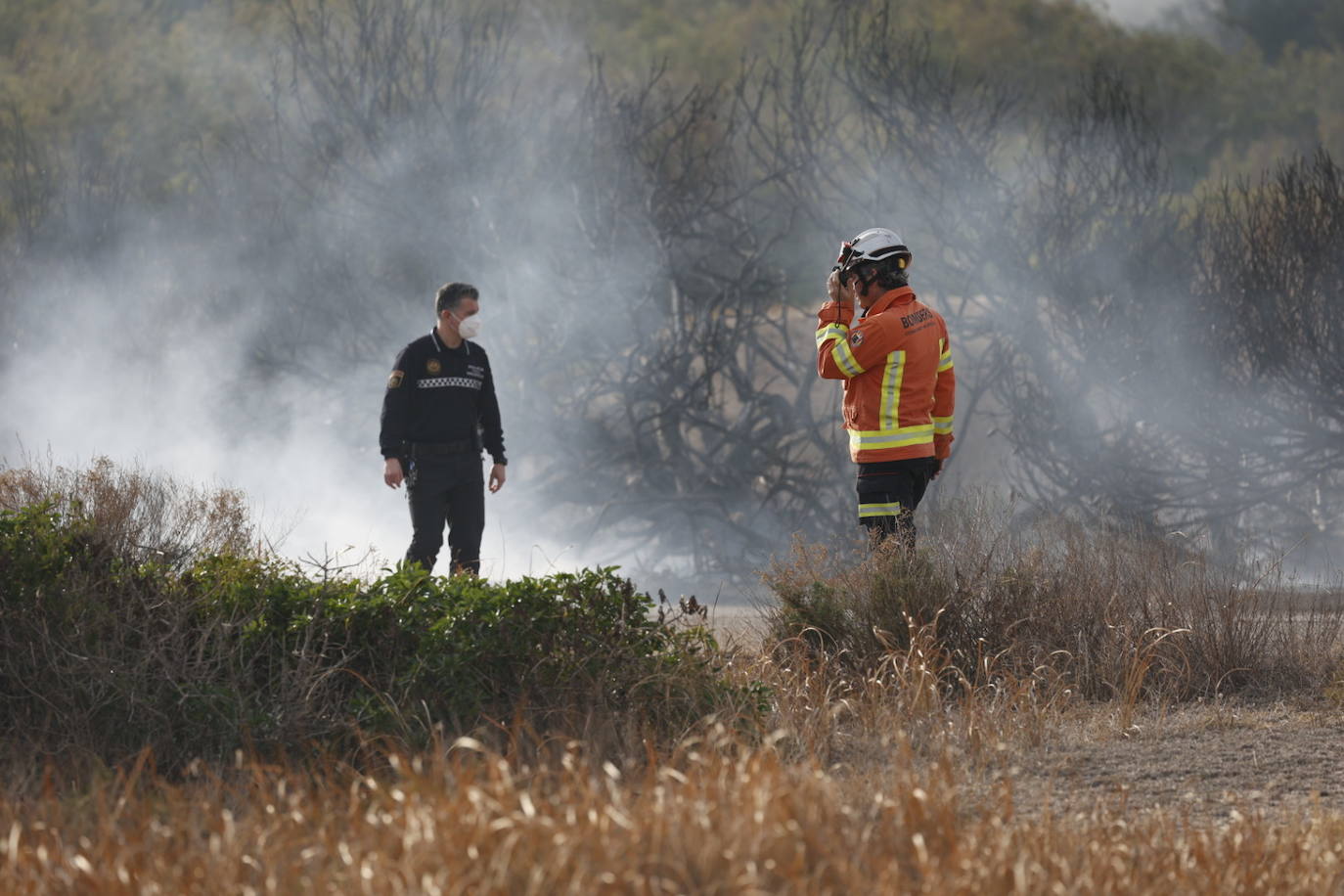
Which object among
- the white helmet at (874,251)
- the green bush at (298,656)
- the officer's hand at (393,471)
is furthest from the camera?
the officer's hand at (393,471)

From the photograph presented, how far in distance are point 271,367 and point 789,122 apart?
19.8ft

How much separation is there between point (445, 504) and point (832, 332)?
2.46m

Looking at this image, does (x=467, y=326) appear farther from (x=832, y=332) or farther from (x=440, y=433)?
(x=832, y=332)

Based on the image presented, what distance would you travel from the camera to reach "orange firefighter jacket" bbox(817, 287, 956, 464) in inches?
272

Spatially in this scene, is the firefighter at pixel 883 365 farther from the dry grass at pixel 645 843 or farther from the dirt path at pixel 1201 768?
the dry grass at pixel 645 843

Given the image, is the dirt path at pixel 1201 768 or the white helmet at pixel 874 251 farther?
the white helmet at pixel 874 251

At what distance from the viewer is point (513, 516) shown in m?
17.1

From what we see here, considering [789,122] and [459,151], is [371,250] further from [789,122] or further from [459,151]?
[789,122]

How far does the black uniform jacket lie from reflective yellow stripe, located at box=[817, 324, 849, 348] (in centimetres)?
198

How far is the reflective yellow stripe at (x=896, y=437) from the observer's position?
6996mm

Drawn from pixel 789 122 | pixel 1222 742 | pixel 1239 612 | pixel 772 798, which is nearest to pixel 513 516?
pixel 789 122

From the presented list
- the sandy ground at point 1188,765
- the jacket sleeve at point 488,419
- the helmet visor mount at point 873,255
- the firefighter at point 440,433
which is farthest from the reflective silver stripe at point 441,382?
the sandy ground at point 1188,765

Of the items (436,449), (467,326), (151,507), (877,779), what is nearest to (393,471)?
(436,449)

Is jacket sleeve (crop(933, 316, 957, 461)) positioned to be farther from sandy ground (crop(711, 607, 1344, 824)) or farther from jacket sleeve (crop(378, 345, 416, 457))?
jacket sleeve (crop(378, 345, 416, 457))
